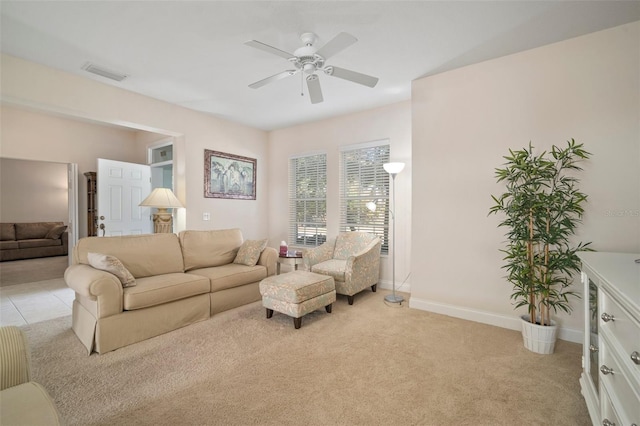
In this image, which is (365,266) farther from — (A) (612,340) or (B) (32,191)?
(B) (32,191)

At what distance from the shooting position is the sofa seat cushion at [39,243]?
6.71 m

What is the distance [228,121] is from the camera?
512 centimetres

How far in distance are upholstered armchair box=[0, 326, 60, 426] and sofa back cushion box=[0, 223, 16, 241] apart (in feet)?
26.1

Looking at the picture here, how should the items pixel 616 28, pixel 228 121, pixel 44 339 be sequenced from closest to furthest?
pixel 616 28
pixel 44 339
pixel 228 121

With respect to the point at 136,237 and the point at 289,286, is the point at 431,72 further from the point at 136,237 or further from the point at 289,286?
the point at 136,237

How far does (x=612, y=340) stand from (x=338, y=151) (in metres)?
4.08

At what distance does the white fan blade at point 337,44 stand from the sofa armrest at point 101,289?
2.60 metres

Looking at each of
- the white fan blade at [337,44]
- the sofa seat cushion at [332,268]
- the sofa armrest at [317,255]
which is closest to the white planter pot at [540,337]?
the sofa seat cushion at [332,268]

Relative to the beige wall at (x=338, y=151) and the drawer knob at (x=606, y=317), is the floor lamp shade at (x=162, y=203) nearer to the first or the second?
the beige wall at (x=338, y=151)

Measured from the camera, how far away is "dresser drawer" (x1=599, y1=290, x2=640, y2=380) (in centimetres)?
106

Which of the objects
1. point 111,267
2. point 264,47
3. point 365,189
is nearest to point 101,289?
point 111,267

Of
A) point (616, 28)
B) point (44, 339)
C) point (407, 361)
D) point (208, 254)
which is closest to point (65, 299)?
point (44, 339)

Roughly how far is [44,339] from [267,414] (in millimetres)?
2440

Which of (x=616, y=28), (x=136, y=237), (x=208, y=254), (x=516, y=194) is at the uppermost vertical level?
(x=616, y=28)
